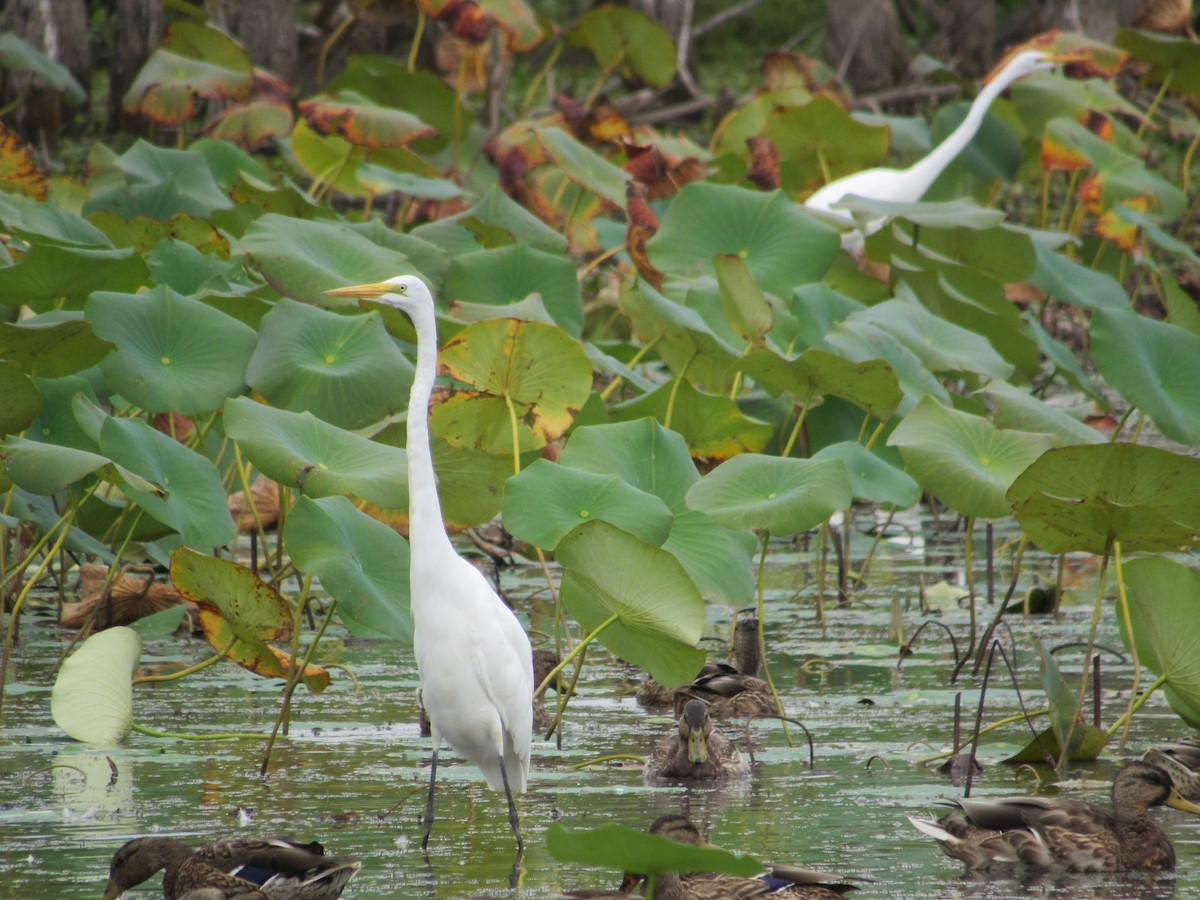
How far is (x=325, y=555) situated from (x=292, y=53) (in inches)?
388

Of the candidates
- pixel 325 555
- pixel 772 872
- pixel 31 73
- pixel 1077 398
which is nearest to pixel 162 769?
pixel 325 555

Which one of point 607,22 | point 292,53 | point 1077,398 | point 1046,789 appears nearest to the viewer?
point 1046,789

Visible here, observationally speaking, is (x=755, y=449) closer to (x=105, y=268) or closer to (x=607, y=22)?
(x=105, y=268)

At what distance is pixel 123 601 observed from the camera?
580 centimetres

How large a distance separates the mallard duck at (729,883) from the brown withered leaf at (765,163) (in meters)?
6.69

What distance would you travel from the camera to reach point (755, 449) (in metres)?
6.33

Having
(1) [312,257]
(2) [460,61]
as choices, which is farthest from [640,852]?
(2) [460,61]

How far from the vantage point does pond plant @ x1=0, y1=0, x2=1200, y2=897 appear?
14.7ft

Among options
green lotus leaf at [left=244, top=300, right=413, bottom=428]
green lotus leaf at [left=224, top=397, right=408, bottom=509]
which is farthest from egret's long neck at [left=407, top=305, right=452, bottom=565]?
green lotus leaf at [left=244, top=300, right=413, bottom=428]

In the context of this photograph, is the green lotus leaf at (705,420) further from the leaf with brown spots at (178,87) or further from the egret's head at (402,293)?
the leaf with brown spots at (178,87)

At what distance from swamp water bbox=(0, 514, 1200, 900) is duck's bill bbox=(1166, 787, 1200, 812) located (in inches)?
2.5

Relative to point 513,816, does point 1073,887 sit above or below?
below

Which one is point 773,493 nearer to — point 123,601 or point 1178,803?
point 1178,803

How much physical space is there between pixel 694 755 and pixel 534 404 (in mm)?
1642
